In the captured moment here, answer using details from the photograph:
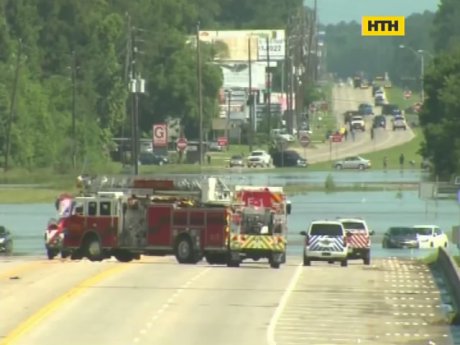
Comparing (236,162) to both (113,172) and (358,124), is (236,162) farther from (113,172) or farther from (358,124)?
(358,124)

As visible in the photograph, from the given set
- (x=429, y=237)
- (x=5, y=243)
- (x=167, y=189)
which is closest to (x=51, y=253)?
(x=5, y=243)

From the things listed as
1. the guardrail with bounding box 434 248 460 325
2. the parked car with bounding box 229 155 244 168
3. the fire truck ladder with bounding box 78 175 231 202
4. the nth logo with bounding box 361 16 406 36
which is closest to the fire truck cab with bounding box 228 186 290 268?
the fire truck ladder with bounding box 78 175 231 202

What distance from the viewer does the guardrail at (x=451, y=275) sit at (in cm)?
4526

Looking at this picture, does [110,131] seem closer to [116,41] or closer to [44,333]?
[116,41]

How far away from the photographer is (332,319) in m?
44.6

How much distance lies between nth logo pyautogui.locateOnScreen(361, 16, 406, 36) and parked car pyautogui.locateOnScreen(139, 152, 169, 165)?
240ft

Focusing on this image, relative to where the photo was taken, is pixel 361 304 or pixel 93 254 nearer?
pixel 93 254

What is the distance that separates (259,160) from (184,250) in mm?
94077

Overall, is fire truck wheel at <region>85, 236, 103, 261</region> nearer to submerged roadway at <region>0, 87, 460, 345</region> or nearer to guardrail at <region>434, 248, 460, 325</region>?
submerged roadway at <region>0, 87, 460, 345</region>

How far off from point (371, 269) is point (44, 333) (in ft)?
76.0

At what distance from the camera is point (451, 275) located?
5153 centimetres

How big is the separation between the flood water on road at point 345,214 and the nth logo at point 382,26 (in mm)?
17200

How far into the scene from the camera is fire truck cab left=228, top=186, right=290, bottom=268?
1629 inches

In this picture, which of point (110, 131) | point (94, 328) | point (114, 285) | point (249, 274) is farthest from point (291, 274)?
point (110, 131)
